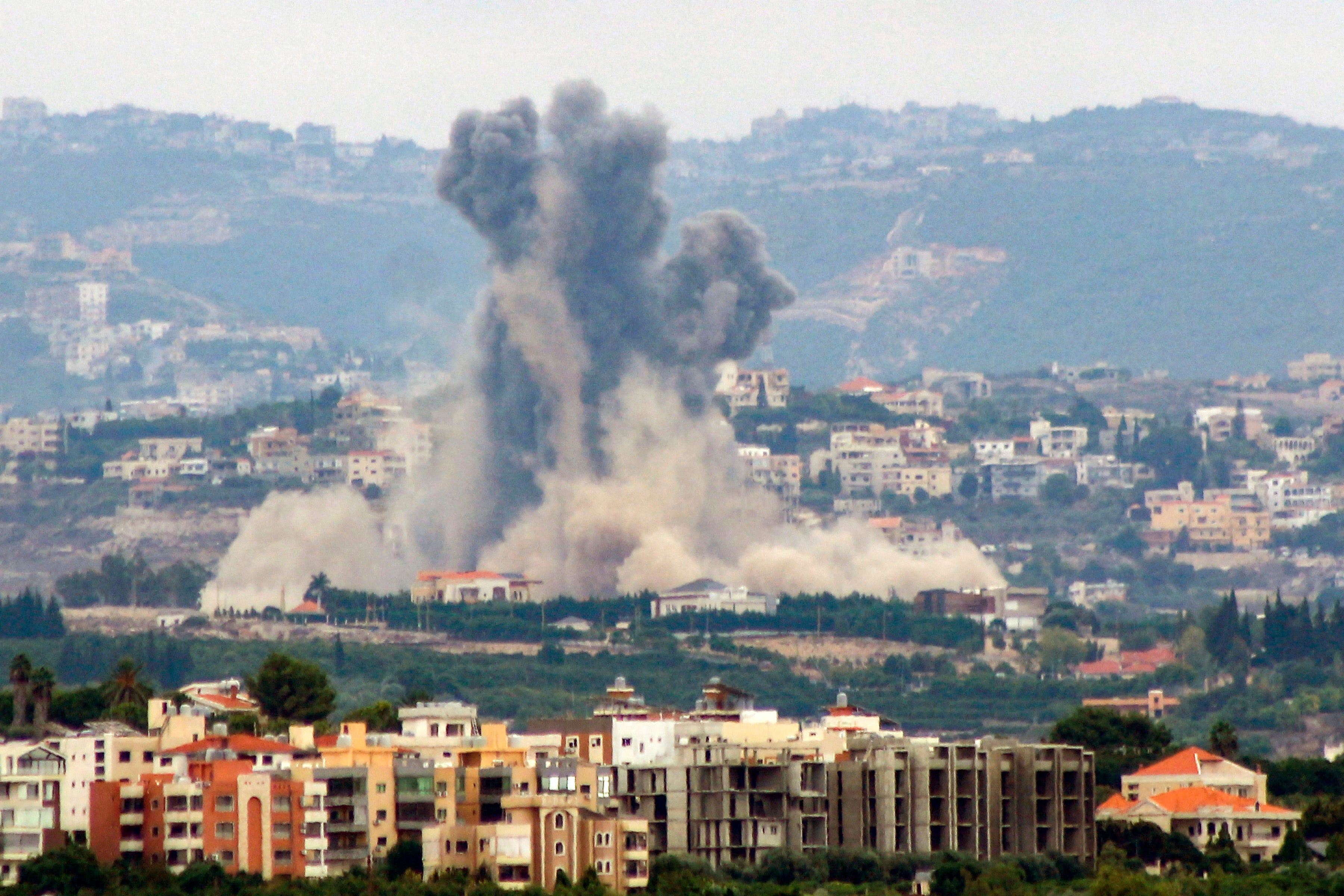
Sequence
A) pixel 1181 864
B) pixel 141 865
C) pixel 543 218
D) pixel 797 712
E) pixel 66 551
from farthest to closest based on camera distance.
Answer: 1. pixel 66 551
2. pixel 543 218
3. pixel 797 712
4. pixel 1181 864
5. pixel 141 865

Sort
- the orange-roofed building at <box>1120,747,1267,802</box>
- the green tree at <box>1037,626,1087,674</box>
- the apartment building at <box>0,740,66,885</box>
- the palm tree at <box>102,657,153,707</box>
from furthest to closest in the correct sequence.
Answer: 1. the green tree at <box>1037,626,1087,674</box>
2. the palm tree at <box>102,657,153,707</box>
3. the orange-roofed building at <box>1120,747,1267,802</box>
4. the apartment building at <box>0,740,66,885</box>

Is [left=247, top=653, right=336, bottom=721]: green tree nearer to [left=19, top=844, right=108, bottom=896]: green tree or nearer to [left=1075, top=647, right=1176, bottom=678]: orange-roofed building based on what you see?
[left=19, top=844, right=108, bottom=896]: green tree

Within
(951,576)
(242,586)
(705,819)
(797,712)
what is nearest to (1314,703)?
(797,712)

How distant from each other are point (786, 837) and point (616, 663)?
177 feet

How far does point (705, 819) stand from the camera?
77.8 metres

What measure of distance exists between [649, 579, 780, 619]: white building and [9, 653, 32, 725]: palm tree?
163 feet

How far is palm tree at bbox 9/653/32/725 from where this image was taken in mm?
86688

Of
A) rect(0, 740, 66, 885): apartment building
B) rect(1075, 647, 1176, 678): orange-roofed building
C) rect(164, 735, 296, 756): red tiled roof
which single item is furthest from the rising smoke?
rect(0, 740, 66, 885): apartment building

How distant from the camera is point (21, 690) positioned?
8725 centimetres

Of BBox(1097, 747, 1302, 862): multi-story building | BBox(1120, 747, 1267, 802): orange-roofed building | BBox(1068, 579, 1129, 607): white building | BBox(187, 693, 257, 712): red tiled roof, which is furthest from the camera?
BBox(1068, 579, 1129, 607): white building

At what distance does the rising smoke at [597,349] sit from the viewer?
137 m

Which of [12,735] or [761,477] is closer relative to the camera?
[12,735]

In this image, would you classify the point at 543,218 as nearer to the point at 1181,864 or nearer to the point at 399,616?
the point at 399,616

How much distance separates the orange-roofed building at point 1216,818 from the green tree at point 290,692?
19.0 m
